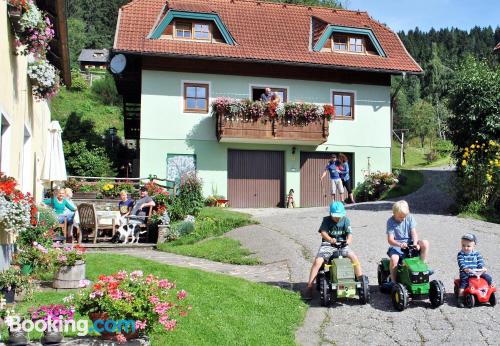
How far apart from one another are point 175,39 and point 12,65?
49.0ft

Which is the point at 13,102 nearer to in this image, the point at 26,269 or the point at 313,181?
the point at 26,269

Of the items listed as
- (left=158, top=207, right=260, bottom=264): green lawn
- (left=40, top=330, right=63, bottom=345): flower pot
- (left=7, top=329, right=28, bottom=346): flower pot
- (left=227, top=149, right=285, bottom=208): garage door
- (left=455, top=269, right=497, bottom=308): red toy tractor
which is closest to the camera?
(left=7, top=329, right=28, bottom=346): flower pot

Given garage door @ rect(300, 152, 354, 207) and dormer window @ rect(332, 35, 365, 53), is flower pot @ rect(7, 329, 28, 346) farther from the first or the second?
dormer window @ rect(332, 35, 365, 53)

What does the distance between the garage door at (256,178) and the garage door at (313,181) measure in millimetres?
870

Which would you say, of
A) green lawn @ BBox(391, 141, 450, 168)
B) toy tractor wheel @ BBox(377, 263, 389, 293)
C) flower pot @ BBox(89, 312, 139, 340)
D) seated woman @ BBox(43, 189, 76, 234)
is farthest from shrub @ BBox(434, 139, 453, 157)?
flower pot @ BBox(89, 312, 139, 340)

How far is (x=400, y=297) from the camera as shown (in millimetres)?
7953

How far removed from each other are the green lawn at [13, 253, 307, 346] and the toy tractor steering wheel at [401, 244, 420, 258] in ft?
5.41

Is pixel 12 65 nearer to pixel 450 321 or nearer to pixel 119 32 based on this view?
pixel 450 321

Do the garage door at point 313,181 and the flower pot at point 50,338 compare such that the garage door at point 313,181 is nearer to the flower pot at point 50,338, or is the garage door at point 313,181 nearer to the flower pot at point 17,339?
the flower pot at point 50,338

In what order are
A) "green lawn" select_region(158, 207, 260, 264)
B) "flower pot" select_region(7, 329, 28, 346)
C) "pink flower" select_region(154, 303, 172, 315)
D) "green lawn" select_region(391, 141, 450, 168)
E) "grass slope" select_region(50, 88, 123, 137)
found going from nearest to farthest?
"flower pot" select_region(7, 329, 28, 346) < "pink flower" select_region(154, 303, 172, 315) < "green lawn" select_region(158, 207, 260, 264) < "green lawn" select_region(391, 141, 450, 168) < "grass slope" select_region(50, 88, 123, 137)

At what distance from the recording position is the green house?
23.3 m

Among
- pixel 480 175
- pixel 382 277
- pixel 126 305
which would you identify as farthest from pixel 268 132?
pixel 126 305

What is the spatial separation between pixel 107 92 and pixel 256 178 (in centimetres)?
2552

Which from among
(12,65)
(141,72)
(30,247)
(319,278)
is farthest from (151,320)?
(141,72)
